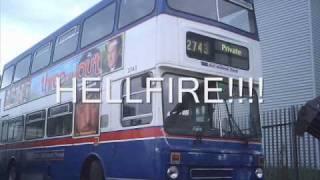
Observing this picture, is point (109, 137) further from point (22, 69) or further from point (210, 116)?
point (22, 69)

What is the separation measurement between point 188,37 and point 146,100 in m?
1.34

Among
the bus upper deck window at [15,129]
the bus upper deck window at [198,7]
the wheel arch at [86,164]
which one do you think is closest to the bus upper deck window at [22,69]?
the bus upper deck window at [15,129]

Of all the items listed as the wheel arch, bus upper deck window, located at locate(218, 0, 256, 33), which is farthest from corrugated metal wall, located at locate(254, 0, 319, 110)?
the wheel arch

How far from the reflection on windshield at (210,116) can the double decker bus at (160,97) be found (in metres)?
0.02

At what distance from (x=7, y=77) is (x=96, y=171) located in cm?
829

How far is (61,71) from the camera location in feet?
40.8

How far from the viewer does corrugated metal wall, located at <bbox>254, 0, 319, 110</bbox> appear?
56.6ft

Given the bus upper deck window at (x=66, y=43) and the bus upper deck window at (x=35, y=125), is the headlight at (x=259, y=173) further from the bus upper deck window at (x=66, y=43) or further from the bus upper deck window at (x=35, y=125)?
the bus upper deck window at (x=35, y=125)

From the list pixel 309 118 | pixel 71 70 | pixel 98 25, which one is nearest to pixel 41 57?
pixel 71 70

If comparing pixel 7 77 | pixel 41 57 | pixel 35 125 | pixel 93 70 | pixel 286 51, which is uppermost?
pixel 286 51

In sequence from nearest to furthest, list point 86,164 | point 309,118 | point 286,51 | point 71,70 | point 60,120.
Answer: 1. point 309,118
2. point 86,164
3. point 71,70
4. point 60,120
5. point 286,51

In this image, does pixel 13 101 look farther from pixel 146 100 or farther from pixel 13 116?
pixel 146 100

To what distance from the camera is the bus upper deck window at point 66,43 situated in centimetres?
1211

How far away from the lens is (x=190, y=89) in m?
8.95
